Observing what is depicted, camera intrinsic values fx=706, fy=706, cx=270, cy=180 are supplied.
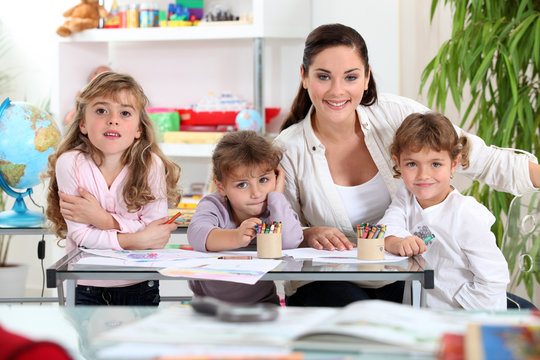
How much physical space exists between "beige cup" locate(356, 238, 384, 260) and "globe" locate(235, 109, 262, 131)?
1.88 m

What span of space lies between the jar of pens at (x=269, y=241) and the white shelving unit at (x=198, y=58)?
6.04 ft

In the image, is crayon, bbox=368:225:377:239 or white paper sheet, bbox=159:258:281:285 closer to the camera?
white paper sheet, bbox=159:258:281:285

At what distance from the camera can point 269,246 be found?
1564 mm

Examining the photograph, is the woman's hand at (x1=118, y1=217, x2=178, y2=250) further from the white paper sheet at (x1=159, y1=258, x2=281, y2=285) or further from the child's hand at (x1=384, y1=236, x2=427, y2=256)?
the child's hand at (x1=384, y1=236, x2=427, y2=256)

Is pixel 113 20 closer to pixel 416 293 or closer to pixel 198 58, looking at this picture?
pixel 198 58

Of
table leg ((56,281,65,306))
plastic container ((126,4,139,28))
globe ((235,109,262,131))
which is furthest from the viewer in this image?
plastic container ((126,4,139,28))

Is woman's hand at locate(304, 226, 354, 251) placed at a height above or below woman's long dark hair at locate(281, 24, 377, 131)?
below

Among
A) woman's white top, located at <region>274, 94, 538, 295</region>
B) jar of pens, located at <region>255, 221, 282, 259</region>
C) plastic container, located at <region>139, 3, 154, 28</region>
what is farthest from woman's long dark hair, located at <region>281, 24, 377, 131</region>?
plastic container, located at <region>139, 3, 154, 28</region>

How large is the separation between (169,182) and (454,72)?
131 cm

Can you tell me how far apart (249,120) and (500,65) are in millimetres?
1196

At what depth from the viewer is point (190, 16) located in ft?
11.7

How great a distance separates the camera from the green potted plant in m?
2.54

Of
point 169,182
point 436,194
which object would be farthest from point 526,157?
point 169,182

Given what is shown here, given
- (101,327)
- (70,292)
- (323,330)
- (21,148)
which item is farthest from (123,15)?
(323,330)
